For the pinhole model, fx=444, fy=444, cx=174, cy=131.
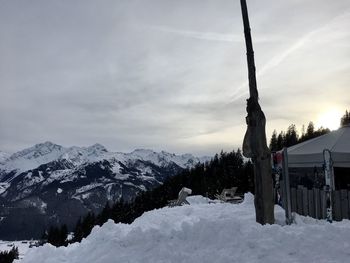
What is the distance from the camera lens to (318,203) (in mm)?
17156

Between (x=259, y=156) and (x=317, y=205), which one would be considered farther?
(x=317, y=205)

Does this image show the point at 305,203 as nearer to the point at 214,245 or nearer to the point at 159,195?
the point at 214,245

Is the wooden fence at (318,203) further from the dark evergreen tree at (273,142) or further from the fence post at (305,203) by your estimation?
the dark evergreen tree at (273,142)

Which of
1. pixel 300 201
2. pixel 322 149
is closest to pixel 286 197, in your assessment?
pixel 300 201

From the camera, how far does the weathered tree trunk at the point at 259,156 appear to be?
1423 cm

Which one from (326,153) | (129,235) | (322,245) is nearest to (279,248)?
(322,245)

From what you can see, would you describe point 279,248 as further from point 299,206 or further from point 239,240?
point 299,206

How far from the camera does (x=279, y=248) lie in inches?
425

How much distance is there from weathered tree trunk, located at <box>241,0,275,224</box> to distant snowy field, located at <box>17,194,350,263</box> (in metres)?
1.85

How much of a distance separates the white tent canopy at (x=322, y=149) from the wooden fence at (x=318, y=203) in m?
2.01

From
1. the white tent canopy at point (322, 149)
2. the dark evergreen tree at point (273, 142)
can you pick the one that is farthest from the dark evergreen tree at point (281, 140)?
the white tent canopy at point (322, 149)

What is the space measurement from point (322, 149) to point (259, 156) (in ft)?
22.8

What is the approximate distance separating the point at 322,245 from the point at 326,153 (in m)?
6.94

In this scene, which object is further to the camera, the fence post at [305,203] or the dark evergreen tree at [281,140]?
the dark evergreen tree at [281,140]
